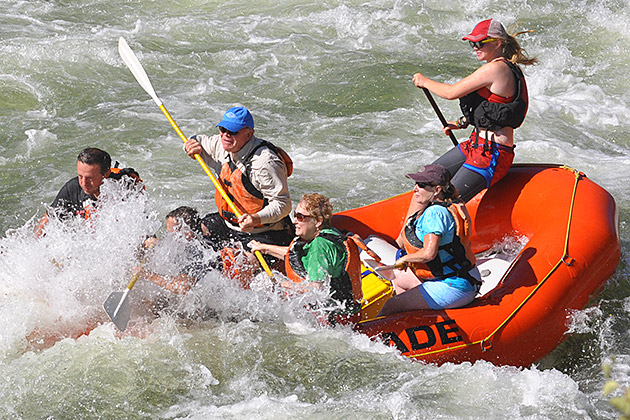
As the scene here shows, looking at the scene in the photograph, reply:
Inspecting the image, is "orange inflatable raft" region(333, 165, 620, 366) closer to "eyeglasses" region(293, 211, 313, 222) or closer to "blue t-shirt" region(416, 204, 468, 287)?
"blue t-shirt" region(416, 204, 468, 287)

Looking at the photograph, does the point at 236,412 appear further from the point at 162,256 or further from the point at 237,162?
the point at 237,162

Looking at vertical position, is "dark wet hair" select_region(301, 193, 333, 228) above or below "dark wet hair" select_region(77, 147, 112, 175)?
below

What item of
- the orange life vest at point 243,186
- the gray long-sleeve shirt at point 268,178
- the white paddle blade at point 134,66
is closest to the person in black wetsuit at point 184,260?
the orange life vest at point 243,186

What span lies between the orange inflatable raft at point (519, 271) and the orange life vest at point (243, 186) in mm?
836

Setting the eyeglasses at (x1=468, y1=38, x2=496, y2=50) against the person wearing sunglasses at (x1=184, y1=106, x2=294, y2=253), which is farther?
the eyeglasses at (x1=468, y1=38, x2=496, y2=50)

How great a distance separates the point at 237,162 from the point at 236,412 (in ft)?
4.74

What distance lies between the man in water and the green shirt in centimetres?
147

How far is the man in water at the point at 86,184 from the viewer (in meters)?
4.81

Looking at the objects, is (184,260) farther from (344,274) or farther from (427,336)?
(427,336)

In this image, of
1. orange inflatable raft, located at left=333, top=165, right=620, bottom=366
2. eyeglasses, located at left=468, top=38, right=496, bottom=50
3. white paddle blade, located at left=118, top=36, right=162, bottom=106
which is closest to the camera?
orange inflatable raft, located at left=333, top=165, right=620, bottom=366

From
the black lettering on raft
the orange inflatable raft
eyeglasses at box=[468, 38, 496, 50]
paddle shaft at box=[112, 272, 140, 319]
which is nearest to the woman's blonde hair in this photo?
eyeglasses at box=[468, 38, 496, 50]

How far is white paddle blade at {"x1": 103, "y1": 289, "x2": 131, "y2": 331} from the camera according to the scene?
4.31 meters

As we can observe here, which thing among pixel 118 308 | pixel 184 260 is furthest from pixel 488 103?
pixel 118 308

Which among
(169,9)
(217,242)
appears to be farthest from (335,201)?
(169,9)
